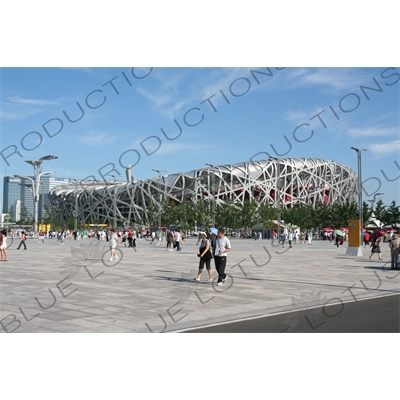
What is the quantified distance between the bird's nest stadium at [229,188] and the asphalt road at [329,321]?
85.5 metres

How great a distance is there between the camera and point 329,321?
8586mm

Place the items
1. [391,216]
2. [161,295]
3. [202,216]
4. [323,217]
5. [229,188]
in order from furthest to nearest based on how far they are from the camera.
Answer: [229,188] → [391,216] → [323,217] → [202,216] → [161,295]

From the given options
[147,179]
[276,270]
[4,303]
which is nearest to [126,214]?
[147,179]

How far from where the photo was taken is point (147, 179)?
109 metres

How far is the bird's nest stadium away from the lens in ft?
339

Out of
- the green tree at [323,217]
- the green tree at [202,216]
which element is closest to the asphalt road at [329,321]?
the green tree at [202,216]

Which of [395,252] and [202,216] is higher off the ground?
[202,216]

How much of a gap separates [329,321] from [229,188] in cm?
9577

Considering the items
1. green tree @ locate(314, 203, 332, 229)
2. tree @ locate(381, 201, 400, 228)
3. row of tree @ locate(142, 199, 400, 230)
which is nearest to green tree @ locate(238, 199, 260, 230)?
row of tree @ locate(142, 199, 400, 230)

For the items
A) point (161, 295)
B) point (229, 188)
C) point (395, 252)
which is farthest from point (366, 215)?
point (161, 295)

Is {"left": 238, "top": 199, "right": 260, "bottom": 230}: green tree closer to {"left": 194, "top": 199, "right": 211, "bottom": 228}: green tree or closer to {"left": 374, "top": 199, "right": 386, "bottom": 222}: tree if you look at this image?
{"left": 194, "top": 199, "right": 211, "bottom": 228}: green tree

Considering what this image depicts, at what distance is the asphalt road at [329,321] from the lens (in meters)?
7.91

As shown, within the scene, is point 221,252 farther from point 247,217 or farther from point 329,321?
point 247,217

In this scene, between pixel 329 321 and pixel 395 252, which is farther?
pixel 395 252
